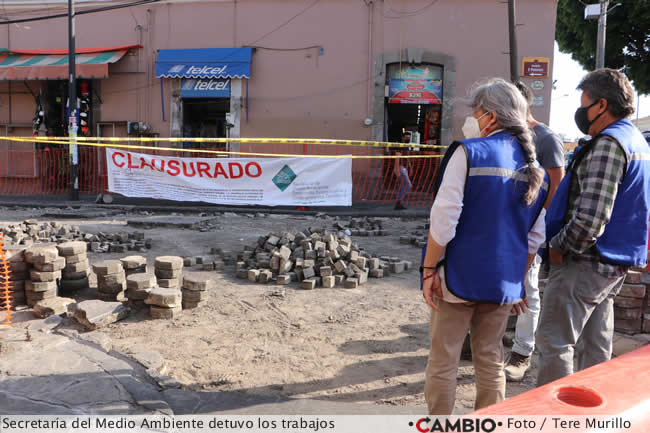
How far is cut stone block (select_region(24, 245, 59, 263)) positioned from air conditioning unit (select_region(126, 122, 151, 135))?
11.9 m

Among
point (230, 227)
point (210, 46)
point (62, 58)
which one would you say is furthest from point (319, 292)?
point (62, 58)

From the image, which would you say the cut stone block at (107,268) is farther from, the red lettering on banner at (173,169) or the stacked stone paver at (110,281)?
the red lettering on banner at (173,169)

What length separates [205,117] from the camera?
1761cm

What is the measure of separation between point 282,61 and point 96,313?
12.8 meters

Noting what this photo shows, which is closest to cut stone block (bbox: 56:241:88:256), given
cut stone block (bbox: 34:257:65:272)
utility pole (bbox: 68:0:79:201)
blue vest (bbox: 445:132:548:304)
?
cut stone block (bbox: 34:257:65:272)

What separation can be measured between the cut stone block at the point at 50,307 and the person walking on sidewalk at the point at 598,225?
435 centimetres

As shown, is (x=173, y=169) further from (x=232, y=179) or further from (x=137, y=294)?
(x=137, y=294)

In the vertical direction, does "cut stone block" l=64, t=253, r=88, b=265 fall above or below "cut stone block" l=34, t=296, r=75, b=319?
above

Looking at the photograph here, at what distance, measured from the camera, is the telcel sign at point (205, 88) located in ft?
52.0

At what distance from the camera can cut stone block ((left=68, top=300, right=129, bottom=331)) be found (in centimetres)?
439

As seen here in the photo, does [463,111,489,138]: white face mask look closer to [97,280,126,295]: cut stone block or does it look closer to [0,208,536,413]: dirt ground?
[0,208,536,413]: dirt ground

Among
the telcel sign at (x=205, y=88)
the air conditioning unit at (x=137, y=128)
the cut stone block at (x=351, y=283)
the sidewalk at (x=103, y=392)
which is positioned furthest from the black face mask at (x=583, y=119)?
the air conditioning unit at (x=137, y=128)

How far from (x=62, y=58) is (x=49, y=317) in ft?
48.5

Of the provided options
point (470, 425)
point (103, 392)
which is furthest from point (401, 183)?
point (470, 425)
